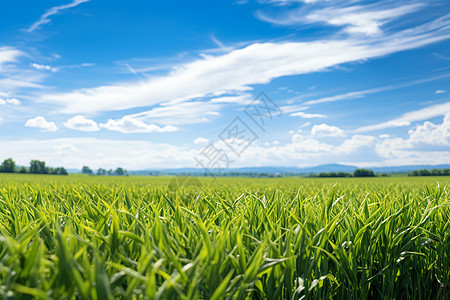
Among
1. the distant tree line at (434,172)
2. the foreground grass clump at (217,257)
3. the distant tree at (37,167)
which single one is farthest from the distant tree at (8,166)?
the distant tree line at (434,172)

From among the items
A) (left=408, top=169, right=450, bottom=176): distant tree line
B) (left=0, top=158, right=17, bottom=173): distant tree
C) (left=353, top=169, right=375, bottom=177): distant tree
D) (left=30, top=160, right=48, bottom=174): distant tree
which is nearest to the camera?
(left=408, top=169, right=450, bottom=176): distant tree line

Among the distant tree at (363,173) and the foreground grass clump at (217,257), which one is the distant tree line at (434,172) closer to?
the distant tree at (363,173)

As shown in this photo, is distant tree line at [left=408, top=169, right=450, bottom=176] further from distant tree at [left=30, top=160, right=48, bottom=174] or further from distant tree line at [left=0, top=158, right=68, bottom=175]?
distant tree at [left=30, top=160, right=48, bottom=174]

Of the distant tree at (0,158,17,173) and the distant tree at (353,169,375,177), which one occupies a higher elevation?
the distant tree at (0,158,17,173)

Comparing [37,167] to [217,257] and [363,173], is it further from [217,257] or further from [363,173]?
[217,257]

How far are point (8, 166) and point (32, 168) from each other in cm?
499

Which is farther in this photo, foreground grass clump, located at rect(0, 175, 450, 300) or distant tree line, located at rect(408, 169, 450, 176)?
distant tree line, located at rect(408, 169, 450, 176)

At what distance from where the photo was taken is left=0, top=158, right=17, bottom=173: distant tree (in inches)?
2844

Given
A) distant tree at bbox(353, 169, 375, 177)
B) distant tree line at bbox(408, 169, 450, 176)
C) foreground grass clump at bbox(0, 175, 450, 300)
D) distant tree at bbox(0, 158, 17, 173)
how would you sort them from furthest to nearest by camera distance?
distant tree at bbox(0, 158, 17, 173)
distant tree at bbox(353, 169, 375, 177)
distant tree line at bbox(408, 169, 450, 176)
foreground grass clump at bbox(0, 175, 450, 300)

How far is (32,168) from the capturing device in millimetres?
75812

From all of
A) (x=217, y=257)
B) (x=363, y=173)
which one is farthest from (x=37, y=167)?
(x=217, y=257)

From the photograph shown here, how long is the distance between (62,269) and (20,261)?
0.25 meters

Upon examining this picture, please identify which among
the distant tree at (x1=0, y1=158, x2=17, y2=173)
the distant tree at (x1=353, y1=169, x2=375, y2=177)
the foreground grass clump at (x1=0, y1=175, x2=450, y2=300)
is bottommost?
the distant tree at (x1=353, y1=169, x2=375, y2=177)

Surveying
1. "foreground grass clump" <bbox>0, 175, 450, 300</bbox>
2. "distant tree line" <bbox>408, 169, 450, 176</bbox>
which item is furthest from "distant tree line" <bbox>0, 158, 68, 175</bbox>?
"foreground grass clump" <bbox>0, 175, 450, 300</bbox>
